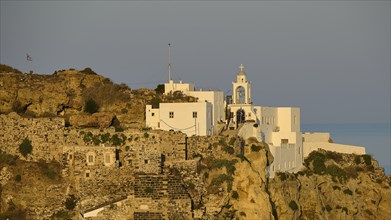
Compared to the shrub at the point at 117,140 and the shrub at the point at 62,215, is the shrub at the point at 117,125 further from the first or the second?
the shrub at the point at 62,215

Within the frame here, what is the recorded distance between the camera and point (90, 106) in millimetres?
100375

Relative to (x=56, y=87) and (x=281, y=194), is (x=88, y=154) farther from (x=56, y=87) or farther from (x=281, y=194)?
(x=281, y=194)

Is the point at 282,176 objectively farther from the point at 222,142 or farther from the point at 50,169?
the point at 50,169

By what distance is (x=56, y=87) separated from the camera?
100 m

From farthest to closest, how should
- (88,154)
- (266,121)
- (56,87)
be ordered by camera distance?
1. (266,121)
2. (56,87)
3. (88,154)

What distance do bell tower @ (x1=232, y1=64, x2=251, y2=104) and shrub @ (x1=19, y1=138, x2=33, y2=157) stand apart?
1789 centimetres

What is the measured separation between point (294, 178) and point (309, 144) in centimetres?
767

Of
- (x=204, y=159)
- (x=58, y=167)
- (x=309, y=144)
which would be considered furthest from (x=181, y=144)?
(x=309, y=144)

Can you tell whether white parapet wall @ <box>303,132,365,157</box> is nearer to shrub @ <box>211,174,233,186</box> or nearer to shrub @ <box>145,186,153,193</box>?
shrub @ <box>211,174,233,186</box>

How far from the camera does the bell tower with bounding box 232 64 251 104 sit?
106 metres

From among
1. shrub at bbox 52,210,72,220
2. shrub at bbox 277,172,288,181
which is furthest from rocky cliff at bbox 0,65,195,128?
shrub at bbox 277,172,288,181

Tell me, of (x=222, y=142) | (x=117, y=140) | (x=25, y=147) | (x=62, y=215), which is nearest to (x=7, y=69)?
(x=25, y=147)

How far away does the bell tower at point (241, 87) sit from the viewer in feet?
349

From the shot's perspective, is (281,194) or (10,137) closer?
(10,137)
